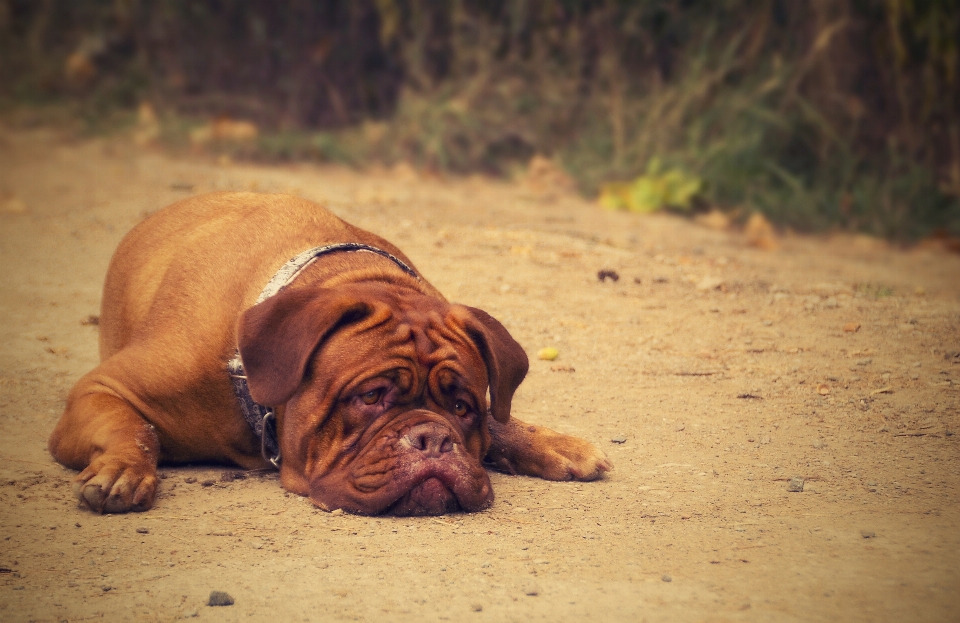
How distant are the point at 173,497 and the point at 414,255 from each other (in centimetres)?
384

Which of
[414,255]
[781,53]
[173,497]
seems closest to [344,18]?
[781,53]

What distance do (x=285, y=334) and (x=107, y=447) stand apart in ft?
2.79

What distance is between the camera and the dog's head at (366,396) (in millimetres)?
3549

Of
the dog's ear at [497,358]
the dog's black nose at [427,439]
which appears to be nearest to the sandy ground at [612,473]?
the dog's black nose at [427,439]

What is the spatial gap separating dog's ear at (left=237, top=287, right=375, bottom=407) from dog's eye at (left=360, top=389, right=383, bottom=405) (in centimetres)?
22

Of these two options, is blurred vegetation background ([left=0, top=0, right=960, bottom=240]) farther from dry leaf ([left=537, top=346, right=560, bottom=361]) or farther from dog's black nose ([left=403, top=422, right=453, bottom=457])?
dog's black nose ([left=403, top=422, right=453, bottom=457])

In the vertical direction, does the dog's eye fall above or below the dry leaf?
above

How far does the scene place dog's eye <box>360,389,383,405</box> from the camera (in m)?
3.63

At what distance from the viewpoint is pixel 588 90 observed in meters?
11.9

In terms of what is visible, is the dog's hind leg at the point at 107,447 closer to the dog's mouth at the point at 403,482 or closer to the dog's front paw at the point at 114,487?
the dog's front paw at the point at 114,487

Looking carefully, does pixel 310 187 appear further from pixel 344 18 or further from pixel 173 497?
pixel 173 497

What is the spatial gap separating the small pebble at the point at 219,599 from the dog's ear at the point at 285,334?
2.70 feet

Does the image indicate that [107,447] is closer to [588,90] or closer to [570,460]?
[570,460]

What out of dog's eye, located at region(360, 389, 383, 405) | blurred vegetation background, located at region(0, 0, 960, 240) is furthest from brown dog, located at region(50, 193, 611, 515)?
blurred vegetation background, located at region(0, 0, 960, 240)
